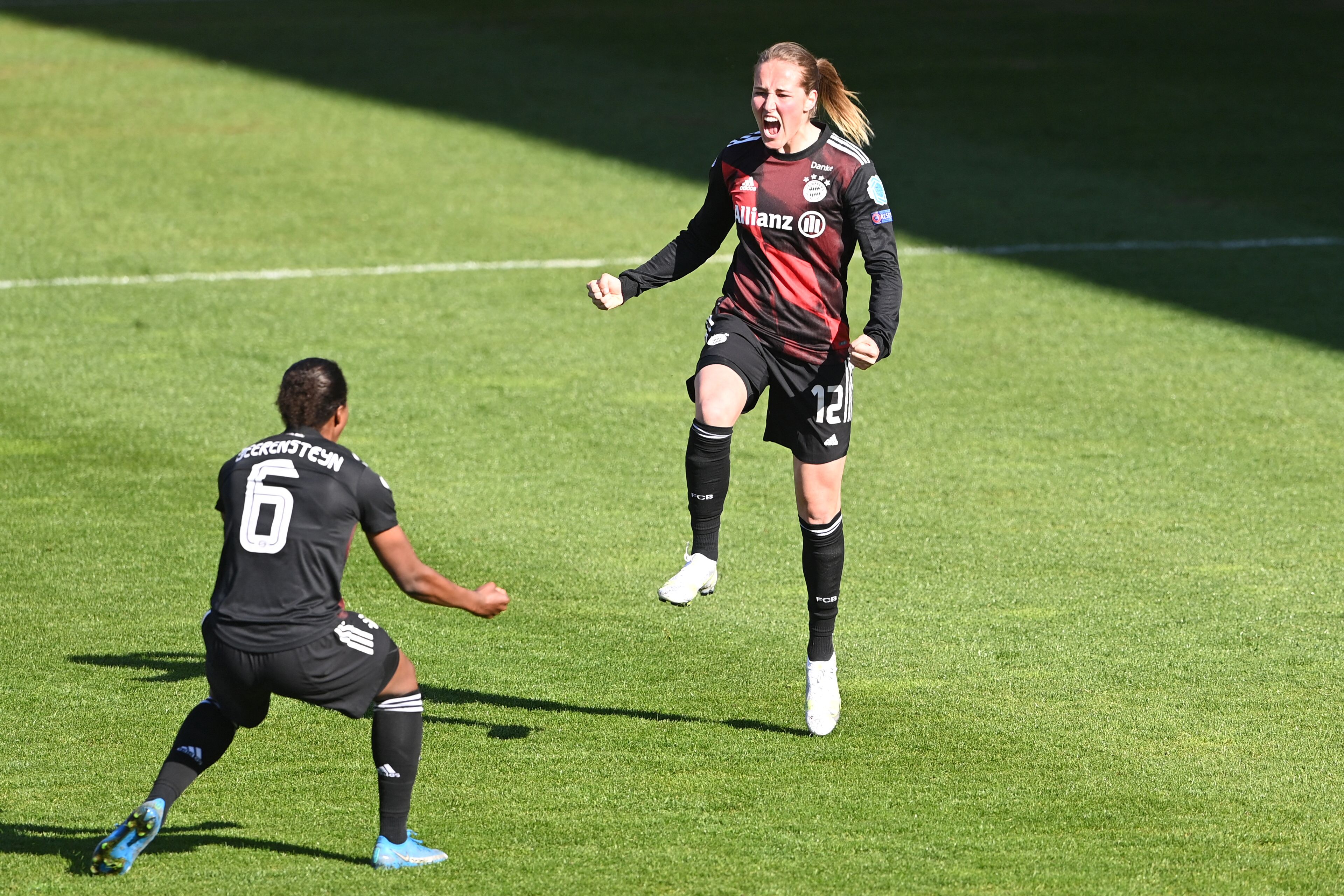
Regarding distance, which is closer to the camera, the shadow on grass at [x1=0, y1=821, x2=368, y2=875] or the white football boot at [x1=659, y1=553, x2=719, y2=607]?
the shadow on grass at [x1=0, y1=821, x2=368, y2=875]

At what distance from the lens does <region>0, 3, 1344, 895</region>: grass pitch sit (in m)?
6.57

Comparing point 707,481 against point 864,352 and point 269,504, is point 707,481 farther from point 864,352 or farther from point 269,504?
point 269,504

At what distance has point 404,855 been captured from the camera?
5.99m

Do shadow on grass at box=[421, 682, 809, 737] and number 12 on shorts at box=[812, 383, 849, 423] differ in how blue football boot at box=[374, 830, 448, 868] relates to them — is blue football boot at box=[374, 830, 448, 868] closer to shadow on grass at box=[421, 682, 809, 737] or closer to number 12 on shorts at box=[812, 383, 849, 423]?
shadow on grass at box=[421, 682, 809, 737]

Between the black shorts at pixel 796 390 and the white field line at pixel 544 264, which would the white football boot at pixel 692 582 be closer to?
the black shorts at pixel 796 390

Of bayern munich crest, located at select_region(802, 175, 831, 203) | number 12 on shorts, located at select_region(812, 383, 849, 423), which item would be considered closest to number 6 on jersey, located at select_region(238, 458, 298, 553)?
number 12 on shorts, located at select_region(812, 383, 849, 423)

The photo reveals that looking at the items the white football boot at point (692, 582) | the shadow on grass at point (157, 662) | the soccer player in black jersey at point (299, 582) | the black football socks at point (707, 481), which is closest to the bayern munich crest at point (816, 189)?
the black football socks at point (707, 481)

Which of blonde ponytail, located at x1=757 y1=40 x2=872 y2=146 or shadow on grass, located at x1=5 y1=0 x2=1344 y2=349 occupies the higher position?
shadow on grass, located at x1=5 y1=0 x2=1344 y2=349

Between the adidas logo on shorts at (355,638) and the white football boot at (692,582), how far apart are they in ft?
5.90

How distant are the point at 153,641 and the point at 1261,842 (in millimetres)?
4877

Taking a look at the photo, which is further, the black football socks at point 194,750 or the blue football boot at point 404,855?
the blue football boot at point 404,855

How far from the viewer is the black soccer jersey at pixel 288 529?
5.60 m

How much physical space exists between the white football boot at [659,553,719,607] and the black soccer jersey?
6.40 feet

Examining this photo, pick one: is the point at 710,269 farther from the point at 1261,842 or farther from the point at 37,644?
the point at 1261,842
